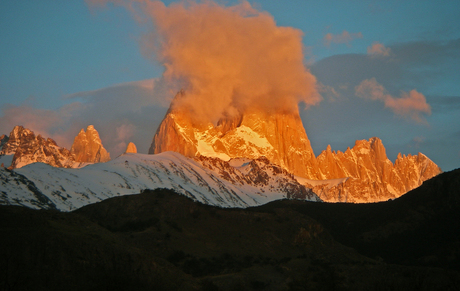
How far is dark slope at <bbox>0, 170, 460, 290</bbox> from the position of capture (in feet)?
206

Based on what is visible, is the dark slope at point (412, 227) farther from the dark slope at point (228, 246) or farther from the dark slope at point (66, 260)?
the dark slope at point (66, 260)

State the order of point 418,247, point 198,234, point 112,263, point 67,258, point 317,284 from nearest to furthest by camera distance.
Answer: point 67,258, point 112,263, point 317,284, point 198,234, point 418,247

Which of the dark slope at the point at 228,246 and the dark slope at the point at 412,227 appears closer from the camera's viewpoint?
the dark slope at the point at 228,246

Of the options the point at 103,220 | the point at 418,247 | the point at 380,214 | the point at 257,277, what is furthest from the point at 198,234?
the point at 380,214

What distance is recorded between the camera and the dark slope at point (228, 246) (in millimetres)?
62781

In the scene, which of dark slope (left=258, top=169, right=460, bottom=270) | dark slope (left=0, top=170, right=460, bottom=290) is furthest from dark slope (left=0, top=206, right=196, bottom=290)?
dark slope (left=258, top=169, right=460, bottom=270)

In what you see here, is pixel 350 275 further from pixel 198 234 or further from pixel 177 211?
pixel 177 211

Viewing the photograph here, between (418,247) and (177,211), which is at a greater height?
(177,211)

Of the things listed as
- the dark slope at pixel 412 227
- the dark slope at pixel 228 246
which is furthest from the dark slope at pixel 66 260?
the dark slope at pixel 412 227

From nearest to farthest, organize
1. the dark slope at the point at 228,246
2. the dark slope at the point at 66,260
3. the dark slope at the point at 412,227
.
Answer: the dark slope at the point at 66,260
the dark slope at the point at 228,246
the dark slope at the point at 412,227

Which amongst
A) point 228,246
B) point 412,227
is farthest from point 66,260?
point 412,227

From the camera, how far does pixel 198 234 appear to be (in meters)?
109

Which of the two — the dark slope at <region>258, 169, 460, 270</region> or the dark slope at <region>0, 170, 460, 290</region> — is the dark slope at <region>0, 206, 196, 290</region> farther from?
the dark slope at <region>258, 169, 460, 270</region>

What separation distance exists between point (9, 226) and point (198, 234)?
46.0m
